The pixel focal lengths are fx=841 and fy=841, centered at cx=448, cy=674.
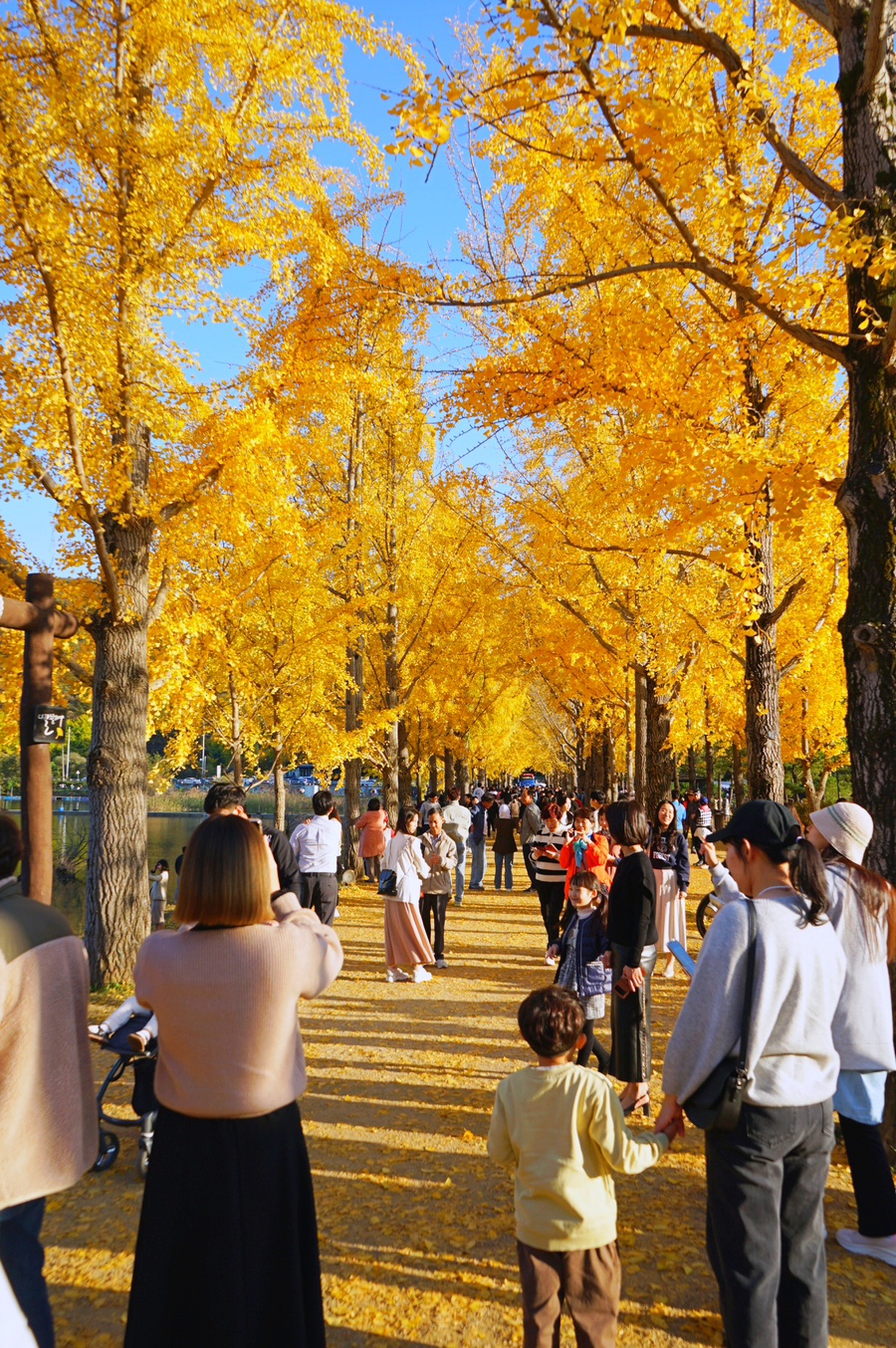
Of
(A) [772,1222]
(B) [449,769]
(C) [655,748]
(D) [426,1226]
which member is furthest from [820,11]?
(B) [449,769]

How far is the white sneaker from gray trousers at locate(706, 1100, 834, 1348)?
4.08 ft

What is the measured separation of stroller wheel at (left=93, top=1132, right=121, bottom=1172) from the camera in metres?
4.59

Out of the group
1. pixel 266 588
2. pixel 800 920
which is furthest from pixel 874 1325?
pixel 266 588

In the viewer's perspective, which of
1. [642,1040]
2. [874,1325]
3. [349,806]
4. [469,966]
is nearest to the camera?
[874,1325]

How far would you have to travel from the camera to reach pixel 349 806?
18.1 metres

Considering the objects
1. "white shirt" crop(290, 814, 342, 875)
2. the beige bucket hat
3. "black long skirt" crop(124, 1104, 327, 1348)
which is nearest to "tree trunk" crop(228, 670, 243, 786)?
"white shirt" crop(290, 814, 342, 875)

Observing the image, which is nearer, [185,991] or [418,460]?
[185,991]

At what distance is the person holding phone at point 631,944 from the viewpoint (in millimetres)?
4957

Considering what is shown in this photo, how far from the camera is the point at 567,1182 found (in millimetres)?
2455

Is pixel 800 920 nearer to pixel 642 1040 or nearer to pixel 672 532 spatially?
pixel 642 1040

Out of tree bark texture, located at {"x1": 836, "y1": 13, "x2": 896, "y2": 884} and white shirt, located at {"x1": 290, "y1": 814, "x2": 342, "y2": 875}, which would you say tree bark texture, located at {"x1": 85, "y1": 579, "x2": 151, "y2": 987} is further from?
tree bark texture, located at {"x1": 836, "y1": 13, "x2": 896, "y2": 884}

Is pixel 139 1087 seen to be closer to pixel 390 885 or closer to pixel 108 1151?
pixel 108 1151

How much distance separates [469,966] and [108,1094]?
16.1ft

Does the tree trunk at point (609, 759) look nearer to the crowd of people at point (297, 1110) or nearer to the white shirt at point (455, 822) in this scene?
the white shirt at point (455, 822)
